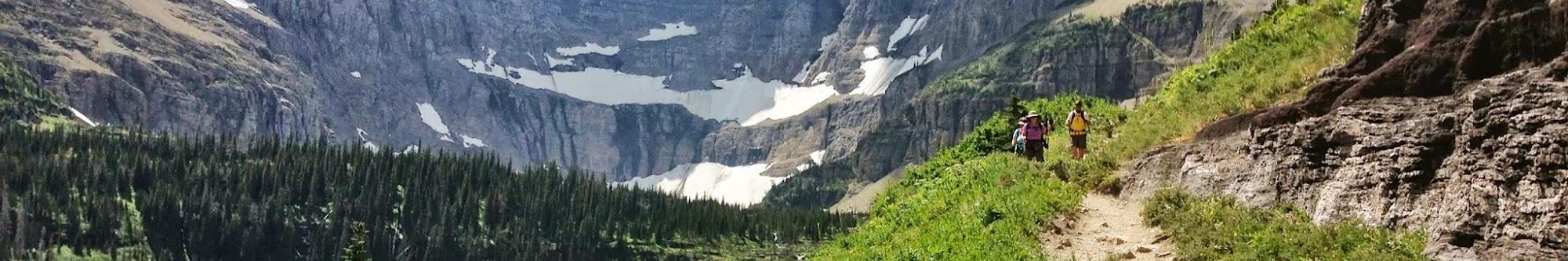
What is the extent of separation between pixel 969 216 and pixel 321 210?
159 meters

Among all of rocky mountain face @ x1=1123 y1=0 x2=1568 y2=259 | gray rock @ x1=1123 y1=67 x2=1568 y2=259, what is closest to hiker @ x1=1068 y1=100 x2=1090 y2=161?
rocky mountain face @ x1=1123 y1=0 x2=1568 y2=259

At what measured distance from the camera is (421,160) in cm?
18450

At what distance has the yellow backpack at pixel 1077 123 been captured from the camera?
25.8m

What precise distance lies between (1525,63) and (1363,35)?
3959mm

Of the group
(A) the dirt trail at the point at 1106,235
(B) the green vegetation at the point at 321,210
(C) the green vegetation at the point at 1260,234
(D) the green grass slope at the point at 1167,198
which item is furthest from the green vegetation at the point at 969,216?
(B) the green vegetation at the point at 321,210

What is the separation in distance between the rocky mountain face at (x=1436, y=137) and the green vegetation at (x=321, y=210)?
12751 cm

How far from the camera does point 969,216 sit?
22.1 meters

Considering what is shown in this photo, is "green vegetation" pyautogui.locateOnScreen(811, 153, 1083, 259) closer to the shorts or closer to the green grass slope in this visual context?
the green grass slope

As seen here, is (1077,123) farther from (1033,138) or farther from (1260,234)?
(1260,234)

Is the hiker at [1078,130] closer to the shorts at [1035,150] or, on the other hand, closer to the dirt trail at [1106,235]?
the shorts at [1035,150]

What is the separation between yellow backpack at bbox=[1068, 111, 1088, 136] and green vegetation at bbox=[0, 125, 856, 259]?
118 metres

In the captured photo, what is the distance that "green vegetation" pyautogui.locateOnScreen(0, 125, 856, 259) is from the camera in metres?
150

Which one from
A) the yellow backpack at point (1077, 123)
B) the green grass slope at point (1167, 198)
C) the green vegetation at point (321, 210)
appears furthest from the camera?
the green vegetation at point (321, 210)

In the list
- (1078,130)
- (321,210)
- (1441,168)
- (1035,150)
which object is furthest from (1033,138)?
(321,210)
